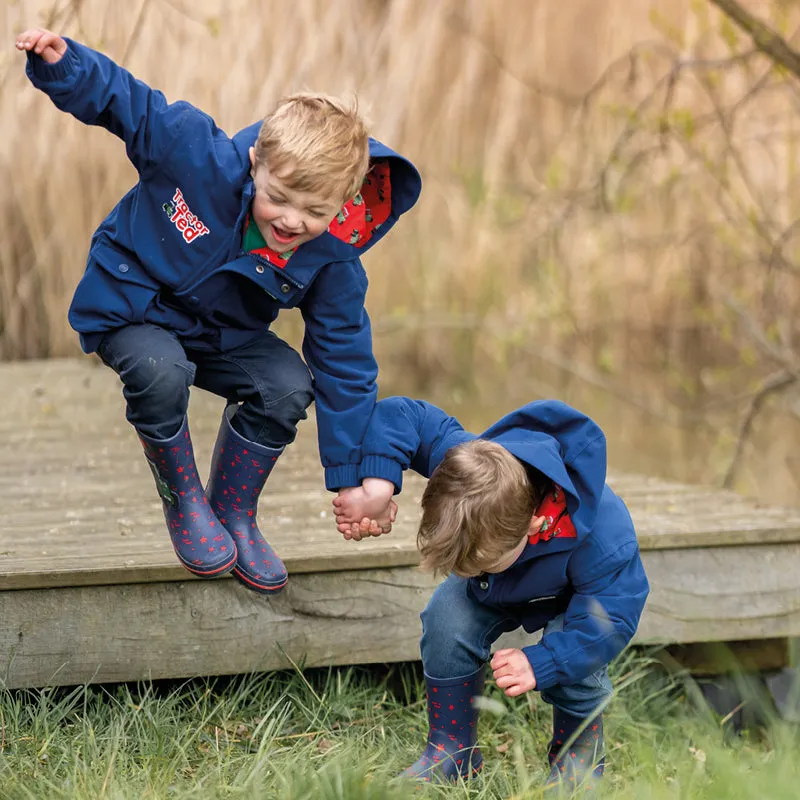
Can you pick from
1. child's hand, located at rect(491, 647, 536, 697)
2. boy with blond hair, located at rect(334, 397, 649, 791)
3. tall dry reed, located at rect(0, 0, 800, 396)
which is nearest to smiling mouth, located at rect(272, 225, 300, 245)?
boy with blond hair, located at rect(334, 397, 649, 791)

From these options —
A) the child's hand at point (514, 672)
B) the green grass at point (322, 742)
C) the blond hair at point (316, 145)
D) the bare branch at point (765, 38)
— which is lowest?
the green grass at point (322, 742)

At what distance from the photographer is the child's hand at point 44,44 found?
2170 mm

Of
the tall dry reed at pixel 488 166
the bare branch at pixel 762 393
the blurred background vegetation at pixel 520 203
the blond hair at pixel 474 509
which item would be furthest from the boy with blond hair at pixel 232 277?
the tall dry reed at pixel 488 166

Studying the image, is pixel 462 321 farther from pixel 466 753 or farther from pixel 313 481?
pixel 466 753

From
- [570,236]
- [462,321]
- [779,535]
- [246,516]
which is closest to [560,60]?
[570,236]

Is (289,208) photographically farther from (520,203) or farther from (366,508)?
(520,203)

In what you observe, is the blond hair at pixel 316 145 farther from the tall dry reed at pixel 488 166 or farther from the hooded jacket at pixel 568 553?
the tall dry reed at pixel 488 166

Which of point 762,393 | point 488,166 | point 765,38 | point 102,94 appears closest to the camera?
point 102,94

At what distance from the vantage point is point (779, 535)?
10.4ft

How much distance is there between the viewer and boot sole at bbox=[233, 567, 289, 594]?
106 inches

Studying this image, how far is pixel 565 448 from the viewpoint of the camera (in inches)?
94.1

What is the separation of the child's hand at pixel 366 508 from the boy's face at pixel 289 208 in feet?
1.69

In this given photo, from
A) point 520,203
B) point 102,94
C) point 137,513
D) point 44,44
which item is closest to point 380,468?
point 102,94

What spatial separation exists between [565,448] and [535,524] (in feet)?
0.52
